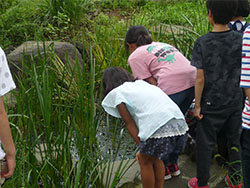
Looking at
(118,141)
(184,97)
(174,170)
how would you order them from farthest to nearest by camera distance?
(118,141), (174,170), (184,97)

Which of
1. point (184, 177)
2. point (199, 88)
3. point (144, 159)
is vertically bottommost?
point (184, 177)

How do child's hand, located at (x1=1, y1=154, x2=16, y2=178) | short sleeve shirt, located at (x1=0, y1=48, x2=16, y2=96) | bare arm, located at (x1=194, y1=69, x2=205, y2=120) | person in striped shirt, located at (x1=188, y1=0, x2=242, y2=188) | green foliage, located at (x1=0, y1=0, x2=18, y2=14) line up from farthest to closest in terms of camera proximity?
green foliage, located at (x1=0, y1=0, x2=18, y2=14) < bare arm, located at (x1=194, y1=69, x2=205, y2=120) < person in striped shirt, located at (x1=188, y1=0, x2=242, y2=188) < child's hand, located at (x1=1, y1=154, x2=16, y2=178) < short sleeve shirt, located at (x1=0, y1=48, x2=16, y2=96)

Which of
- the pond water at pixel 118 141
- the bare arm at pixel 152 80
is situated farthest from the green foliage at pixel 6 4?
the bare arm at pixel 152 80

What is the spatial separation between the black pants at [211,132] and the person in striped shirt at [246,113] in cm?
64

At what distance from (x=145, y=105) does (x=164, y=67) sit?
0.60 m

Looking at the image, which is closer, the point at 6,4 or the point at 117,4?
the point at 6,4

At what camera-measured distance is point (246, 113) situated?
2.06 m

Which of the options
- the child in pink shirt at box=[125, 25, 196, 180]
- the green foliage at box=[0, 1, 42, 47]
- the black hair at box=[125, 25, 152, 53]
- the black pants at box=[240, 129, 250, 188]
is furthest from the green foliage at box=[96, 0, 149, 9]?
the black pants at box=[240, 129, 250, 188]

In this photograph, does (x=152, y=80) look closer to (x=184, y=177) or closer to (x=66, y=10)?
(x=184, y=177)

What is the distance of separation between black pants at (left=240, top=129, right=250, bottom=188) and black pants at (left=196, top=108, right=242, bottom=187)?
0.63 metres

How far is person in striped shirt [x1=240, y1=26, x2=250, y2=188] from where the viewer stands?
6.45 feet

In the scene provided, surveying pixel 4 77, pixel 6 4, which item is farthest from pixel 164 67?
pixel 6 4

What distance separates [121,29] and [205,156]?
2.87 m

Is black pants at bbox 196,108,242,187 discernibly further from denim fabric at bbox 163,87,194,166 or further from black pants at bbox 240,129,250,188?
black pants at bbox 240,129,250,188
